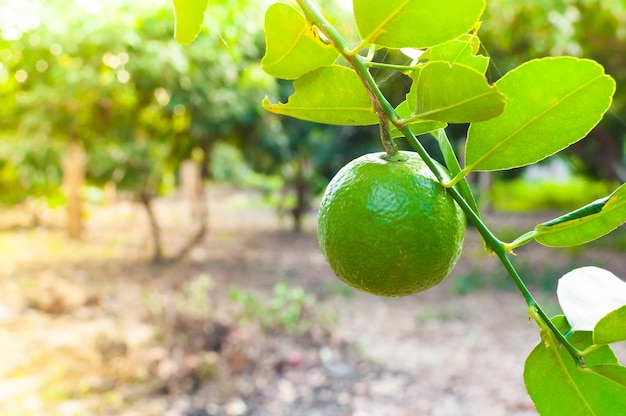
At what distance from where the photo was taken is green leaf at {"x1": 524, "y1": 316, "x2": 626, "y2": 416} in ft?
1.11

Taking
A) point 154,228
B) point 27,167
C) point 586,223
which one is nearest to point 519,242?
point 586,223

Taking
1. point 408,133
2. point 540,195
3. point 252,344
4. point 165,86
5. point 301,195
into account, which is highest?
point 165,86

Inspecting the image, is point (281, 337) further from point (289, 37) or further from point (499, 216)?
point (499, 216)

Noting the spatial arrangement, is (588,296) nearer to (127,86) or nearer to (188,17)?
(188,17)

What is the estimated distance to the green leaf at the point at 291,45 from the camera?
0.34 m

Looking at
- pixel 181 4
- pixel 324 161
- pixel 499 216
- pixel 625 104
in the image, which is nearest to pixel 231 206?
pixel 499 216

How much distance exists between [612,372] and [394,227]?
0.49ft

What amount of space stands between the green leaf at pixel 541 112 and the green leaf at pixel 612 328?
0.32 feet

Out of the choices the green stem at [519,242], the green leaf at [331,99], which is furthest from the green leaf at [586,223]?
the green leaf at [331,99]

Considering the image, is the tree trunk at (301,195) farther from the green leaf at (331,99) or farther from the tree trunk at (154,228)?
the green leaf at (331,99)

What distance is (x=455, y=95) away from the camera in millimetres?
301

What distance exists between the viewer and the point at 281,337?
3502 mm

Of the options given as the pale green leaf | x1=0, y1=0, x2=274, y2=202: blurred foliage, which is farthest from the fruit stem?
x1=0, y1=0, x2=274, y2=202: blurred foliage

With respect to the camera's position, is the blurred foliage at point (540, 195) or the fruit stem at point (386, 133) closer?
the fruit stem at point (386, 133)
